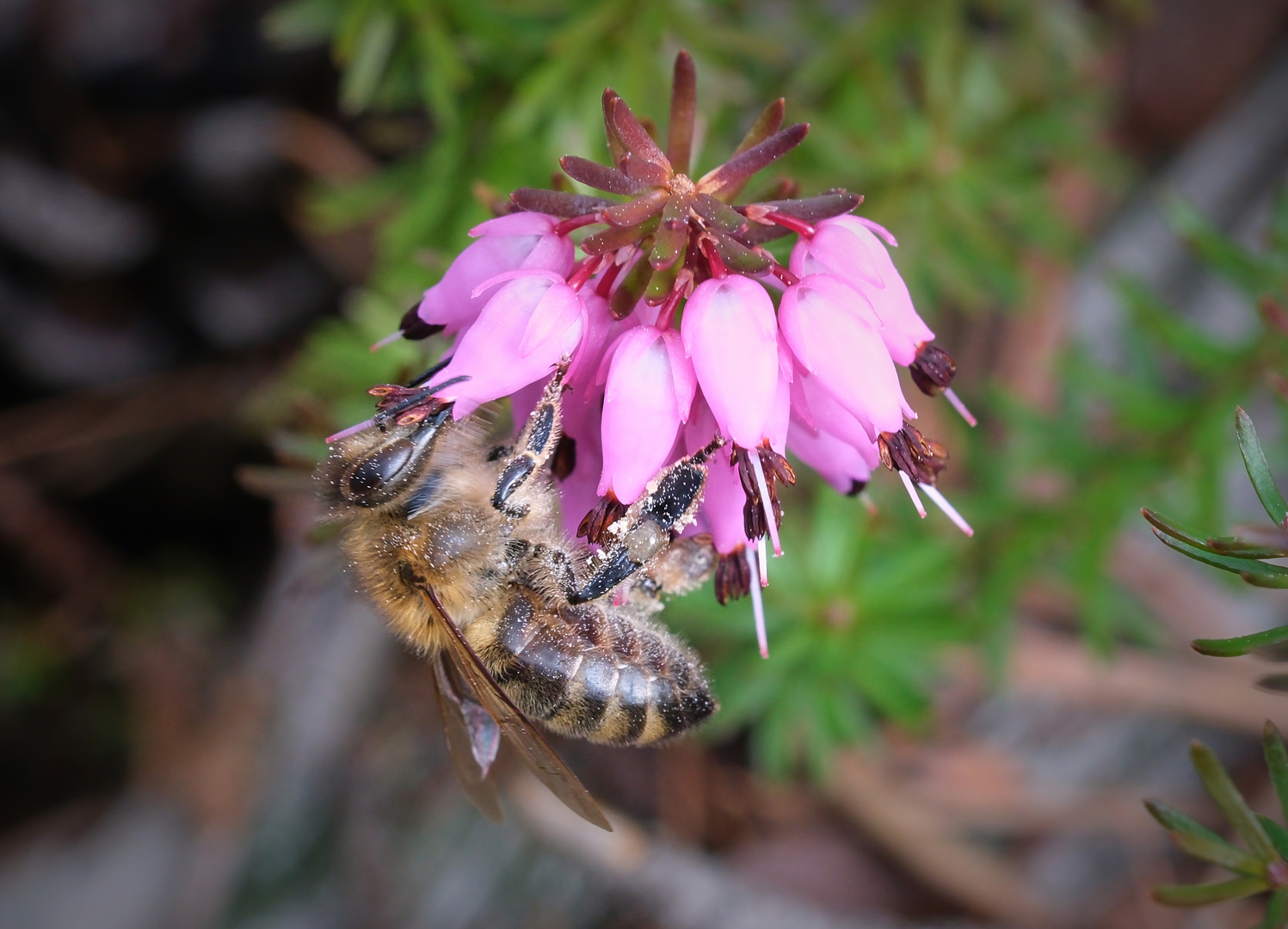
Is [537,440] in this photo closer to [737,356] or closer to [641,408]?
[641,408]

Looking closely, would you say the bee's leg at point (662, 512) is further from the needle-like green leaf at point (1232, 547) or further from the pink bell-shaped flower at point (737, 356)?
the needle-like green leaf at point (1232, 547)

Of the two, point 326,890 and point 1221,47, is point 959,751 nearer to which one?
point 326,890

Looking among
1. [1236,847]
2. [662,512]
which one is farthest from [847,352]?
[1236,847]

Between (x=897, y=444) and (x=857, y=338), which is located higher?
(x=857, y=338)

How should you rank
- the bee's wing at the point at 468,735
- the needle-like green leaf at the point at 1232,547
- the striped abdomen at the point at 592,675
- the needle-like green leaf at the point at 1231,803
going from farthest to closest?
the bee's wing at the point at 468,735, the striped abdomen at the point at 592,675, the needle-like green leaf at the point at 1231,803, the needle-like green leaf at the point at 1232,547

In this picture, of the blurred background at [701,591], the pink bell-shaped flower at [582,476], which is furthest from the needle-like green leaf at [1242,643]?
the blurred background at [701,591]

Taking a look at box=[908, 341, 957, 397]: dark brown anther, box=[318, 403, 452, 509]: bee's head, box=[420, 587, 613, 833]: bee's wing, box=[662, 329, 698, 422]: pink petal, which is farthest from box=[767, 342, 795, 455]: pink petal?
box=[420, 587, 613, 833]: bee's wing

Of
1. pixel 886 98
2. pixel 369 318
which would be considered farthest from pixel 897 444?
pixel 886 98
